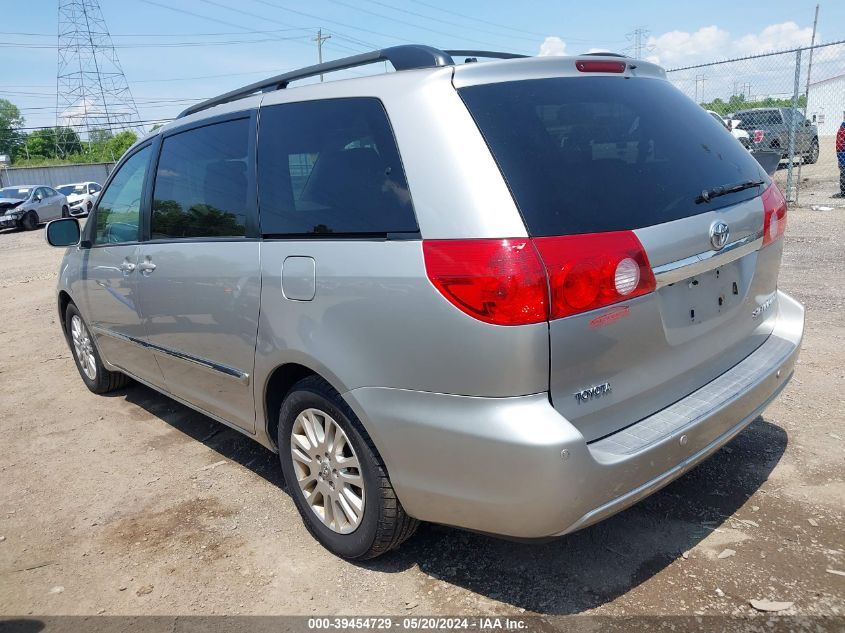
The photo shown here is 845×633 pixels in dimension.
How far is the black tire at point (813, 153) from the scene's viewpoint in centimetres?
1948

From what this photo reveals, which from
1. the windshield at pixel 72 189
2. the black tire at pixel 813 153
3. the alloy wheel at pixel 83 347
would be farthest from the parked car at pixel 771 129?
the windshield at pixel 72 189

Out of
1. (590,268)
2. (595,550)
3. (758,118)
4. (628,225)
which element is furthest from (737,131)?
(590,268)

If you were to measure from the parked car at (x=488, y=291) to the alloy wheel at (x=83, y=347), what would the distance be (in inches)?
94.3

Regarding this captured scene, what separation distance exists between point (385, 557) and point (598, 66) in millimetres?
2155

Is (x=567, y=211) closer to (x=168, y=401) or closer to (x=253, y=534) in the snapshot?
(x=253, y=534)

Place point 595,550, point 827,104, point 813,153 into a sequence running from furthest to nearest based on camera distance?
point 813,153 < point 827,104 < point 595,550

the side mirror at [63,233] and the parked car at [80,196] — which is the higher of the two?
the side mirror at [63,233]

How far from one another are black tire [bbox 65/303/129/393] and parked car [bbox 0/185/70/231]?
20644 mm

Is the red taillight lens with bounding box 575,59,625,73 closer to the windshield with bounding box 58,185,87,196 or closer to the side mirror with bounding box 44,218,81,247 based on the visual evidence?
the side mirror with bounding box 44,218,81,247

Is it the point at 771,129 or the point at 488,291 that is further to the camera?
the point at 771,129

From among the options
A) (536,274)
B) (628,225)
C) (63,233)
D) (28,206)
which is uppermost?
(628,225)

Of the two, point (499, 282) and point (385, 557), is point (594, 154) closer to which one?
point (499, 282)

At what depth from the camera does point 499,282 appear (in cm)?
204

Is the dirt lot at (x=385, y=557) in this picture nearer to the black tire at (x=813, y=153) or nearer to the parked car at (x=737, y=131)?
the parked car at (x=737, y=131)
